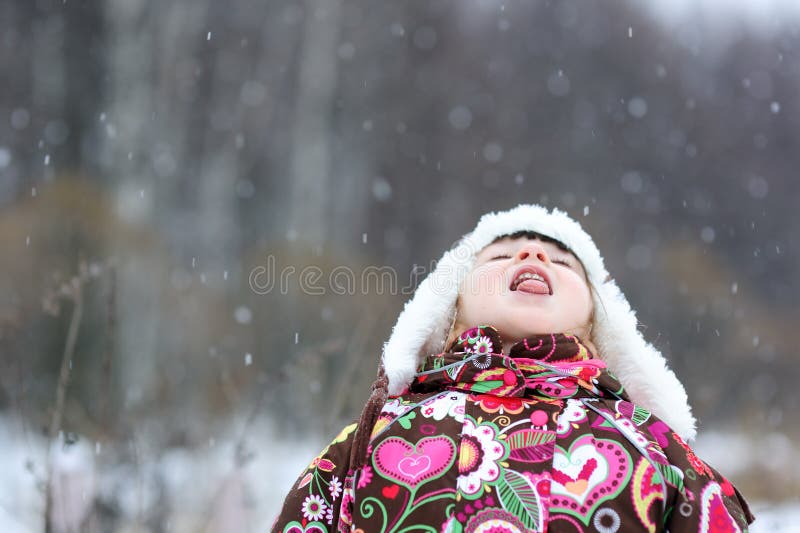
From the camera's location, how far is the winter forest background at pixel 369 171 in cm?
533

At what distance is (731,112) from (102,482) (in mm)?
7249

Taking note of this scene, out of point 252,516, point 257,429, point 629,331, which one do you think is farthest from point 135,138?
point 629,331

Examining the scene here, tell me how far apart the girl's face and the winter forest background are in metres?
2.54

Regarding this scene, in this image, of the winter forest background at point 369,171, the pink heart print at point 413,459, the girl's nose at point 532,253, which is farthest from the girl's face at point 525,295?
the winter forest background at point 369,171

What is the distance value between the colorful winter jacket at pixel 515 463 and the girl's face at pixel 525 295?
0.07 m

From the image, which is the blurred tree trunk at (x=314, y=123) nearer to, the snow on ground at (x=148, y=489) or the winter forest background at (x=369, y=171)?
the winter forest background at (x=369, y=171)

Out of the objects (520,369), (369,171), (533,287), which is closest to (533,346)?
(520,369)

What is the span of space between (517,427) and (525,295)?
1.19 ft

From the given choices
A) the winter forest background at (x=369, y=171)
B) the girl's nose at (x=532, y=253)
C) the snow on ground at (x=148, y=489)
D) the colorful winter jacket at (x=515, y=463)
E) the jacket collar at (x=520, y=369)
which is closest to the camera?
the colorful winter jacket at (x=515, y=463)

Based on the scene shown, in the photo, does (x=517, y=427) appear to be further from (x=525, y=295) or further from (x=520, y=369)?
(x=525, y=295)

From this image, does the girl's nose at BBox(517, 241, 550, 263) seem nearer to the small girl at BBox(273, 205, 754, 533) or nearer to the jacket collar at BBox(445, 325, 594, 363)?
the small girl at BBox(273, 205, 754, 533)

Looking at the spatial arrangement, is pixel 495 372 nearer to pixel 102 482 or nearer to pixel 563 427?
pixel 563 427

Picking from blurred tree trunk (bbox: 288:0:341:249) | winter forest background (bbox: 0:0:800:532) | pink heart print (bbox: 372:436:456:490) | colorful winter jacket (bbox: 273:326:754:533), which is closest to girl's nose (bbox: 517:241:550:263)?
colorful winter jacket (bbox: 273:326:754:533)

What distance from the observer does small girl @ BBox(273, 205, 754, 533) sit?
1201 millimetres
